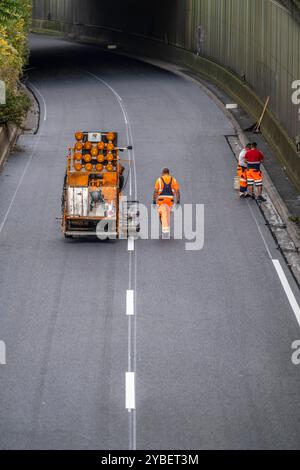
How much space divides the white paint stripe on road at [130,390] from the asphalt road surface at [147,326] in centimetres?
3

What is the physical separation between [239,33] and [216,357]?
30664 mm

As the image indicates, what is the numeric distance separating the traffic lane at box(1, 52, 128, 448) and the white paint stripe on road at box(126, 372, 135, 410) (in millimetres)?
105

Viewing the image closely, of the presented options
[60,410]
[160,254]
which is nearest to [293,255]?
[160,254]

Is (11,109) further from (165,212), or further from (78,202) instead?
(165,212)

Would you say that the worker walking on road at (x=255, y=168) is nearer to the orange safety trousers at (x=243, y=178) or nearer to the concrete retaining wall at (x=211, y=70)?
the orange safety trousers at (x=243, y=178)

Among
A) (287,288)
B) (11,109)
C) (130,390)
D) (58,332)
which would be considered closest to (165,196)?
(287,288)

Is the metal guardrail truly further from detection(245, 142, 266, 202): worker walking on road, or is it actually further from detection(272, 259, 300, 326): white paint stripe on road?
detection(272, 259, 300, 326): white paint stripe on road

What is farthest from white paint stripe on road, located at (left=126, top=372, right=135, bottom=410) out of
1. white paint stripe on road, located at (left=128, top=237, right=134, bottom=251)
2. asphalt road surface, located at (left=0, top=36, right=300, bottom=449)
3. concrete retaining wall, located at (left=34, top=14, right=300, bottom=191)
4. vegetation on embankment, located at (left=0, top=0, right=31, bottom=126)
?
concrete retaining wall, located at (left=34, top=14, right=300, bottom=191)

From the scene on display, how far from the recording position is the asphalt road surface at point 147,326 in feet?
53.9

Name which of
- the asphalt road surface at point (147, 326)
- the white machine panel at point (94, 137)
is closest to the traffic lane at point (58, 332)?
the asphalt road surface at point (147, 326)

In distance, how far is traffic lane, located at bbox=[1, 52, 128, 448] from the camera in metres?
16.4

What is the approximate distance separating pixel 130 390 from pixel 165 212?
31.9 feet

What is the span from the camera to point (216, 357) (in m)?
19.4
